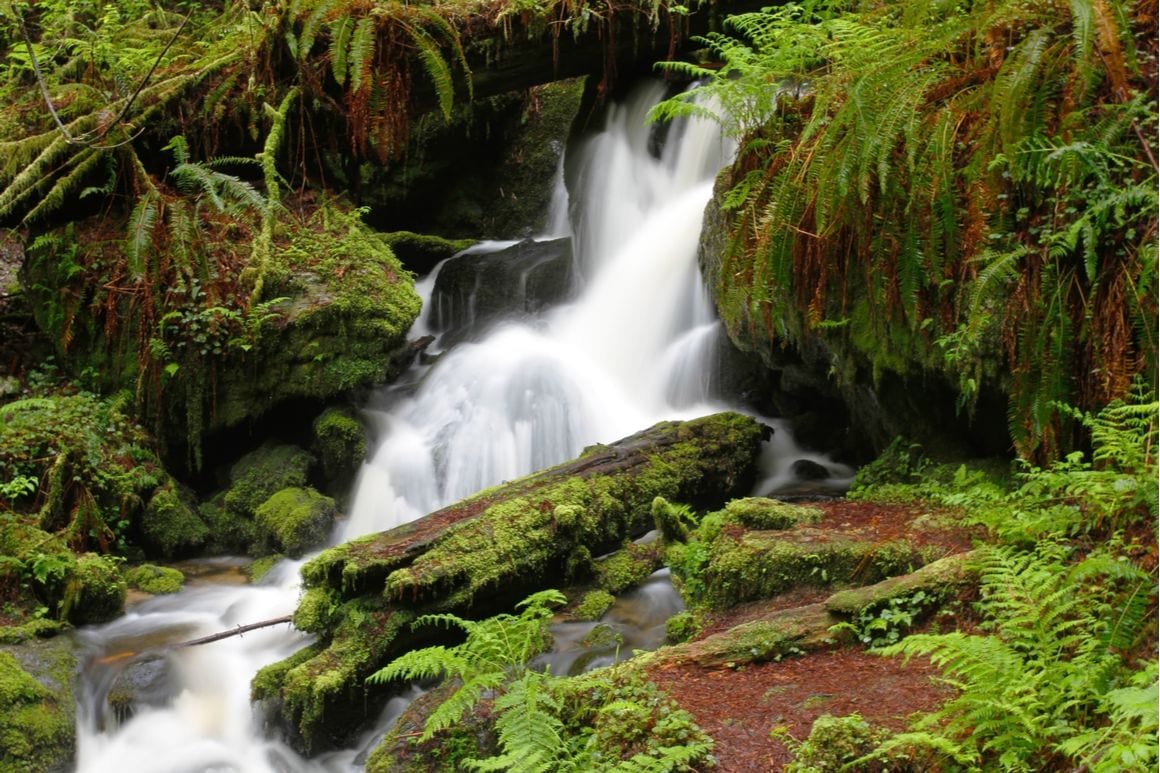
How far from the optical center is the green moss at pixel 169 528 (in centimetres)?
756

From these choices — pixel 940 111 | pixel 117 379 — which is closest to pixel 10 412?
pixel 117 379

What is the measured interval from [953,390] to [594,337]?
4078mm

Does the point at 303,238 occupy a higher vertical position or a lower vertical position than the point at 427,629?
higher

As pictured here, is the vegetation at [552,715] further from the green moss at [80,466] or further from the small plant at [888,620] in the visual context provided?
the green moss at [80,466]

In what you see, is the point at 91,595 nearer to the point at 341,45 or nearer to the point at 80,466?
the point at 80,466

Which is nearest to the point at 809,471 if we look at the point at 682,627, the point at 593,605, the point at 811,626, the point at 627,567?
the point at 627,567

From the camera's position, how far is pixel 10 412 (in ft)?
24.7

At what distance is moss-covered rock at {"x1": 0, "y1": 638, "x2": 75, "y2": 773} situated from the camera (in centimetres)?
496

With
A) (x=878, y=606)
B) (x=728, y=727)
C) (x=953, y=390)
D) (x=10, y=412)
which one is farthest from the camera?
(x=10, y=412)

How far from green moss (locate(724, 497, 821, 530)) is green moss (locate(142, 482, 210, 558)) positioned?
15.2ft

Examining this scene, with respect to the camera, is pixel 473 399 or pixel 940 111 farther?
pixel 473 399

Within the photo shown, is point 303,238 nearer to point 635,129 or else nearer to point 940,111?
point 635,129

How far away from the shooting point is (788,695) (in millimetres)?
3691

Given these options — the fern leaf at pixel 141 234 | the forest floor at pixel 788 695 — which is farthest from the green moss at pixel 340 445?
the forest floor at pixel 788 695
